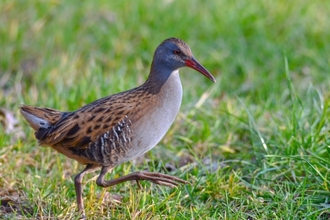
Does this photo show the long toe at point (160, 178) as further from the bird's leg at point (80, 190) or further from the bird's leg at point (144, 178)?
the bird's leg at point (80, 190)

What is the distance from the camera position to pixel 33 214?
4840mm

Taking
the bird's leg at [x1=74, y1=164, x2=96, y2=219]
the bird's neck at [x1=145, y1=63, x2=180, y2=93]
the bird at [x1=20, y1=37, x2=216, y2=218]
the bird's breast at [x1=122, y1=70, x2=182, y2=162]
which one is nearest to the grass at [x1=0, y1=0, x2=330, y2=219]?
the bird's leg at [x1=74, y1=164, x2=96, y2=219]

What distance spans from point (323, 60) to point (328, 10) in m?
1.26

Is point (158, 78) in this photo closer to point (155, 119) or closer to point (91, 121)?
point (155, 119)

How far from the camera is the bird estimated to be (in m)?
4.99

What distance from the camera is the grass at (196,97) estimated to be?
4980mm

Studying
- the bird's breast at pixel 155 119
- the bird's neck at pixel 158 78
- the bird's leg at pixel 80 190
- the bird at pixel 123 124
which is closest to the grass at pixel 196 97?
the bird's leg at pixel 80 190

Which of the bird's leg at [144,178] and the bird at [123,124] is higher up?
the bird at [123,124]

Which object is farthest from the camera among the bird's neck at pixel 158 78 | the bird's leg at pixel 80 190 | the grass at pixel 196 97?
the bird's neck at pixel 158 78

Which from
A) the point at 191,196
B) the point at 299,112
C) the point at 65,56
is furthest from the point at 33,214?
the point at 65,56

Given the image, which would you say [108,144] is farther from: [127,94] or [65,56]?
[65,56]

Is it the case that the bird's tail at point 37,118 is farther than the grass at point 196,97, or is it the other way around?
the bird's tail at point 37,118

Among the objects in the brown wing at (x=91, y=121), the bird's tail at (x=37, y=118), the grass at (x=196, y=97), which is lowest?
the grass at (x=196, y=97)

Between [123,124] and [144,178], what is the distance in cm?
38
